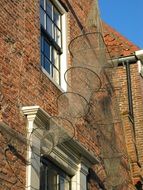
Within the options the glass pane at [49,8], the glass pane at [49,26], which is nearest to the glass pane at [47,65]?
the glass pane at [49,26]

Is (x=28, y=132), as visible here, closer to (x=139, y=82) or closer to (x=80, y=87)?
(x=80, y=87)

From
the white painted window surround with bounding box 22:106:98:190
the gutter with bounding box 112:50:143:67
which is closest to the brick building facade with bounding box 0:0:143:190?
the white painted window surround with bounding box 22:106:98:190

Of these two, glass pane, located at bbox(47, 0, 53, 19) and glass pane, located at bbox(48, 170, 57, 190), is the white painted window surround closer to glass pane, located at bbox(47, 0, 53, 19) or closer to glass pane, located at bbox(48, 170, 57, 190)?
glass pane, located at bbox(48, 170, 57, 190)

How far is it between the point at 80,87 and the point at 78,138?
3.52ft

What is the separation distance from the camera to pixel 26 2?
9711 millimetres

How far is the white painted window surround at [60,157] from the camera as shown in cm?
822

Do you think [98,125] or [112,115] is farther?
[112,115]

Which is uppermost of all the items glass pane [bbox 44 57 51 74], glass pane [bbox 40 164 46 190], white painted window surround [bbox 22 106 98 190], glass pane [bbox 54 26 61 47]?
glass pane [bbox 54 26 61 47]

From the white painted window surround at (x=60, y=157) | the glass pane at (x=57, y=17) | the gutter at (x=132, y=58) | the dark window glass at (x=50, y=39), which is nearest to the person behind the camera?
the white painted window surround at (x=60, y=157)

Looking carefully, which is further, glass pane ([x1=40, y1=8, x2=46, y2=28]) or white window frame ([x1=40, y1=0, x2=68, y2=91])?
glass pane ([x1=40, y1=8, x2=46, y2=28])

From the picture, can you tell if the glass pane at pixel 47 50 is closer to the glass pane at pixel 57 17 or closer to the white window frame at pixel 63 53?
the white window frame at pixel 63 53

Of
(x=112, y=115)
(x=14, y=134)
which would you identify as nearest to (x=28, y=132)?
(x=14, y=134)

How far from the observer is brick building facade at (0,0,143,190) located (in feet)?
26.4

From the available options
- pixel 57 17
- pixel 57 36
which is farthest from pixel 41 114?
pixel 57 17
